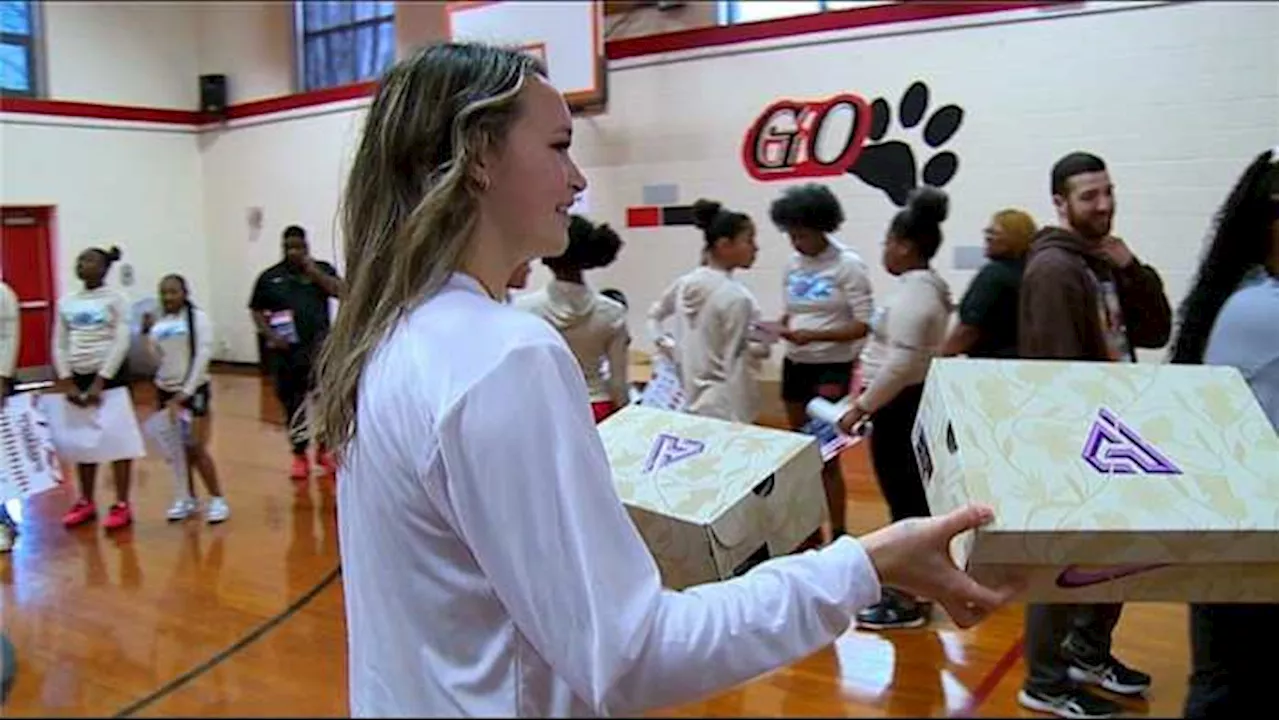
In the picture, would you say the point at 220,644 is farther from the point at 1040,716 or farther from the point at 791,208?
the point at 791,208

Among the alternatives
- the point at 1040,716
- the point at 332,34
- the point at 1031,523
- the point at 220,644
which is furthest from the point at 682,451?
the point at 332,34

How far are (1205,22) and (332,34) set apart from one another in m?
5.22

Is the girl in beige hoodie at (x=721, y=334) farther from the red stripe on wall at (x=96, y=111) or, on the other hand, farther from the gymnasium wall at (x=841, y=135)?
the red stripe on wall at (x=96, y=111)

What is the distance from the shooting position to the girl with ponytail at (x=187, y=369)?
88.1 inches

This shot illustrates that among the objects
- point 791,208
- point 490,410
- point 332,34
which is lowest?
point 490,410

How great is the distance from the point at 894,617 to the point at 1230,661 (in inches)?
42.0

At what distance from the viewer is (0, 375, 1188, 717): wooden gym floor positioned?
76 cm

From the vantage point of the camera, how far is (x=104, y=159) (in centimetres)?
168

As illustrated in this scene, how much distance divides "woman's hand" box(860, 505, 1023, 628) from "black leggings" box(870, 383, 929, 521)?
183 centimetres

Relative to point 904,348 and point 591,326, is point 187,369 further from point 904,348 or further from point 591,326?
point 904,348

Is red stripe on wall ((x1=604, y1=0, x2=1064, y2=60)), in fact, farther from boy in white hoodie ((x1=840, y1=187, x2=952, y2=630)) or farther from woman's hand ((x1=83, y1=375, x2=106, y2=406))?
woman's hand ((x1=83, y1=375, x2=106, y2=406))

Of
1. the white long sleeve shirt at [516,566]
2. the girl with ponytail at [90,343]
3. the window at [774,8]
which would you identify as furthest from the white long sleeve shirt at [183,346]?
the window at [774,8]

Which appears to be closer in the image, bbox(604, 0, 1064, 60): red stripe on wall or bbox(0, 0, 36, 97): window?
bbox(0, 0, 36, 97): window

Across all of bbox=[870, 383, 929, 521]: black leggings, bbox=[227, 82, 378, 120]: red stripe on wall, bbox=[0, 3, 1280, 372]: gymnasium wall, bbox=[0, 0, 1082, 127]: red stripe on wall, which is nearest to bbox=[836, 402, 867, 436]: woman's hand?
bbox=[870, 383, 929, 521]: black leggings
